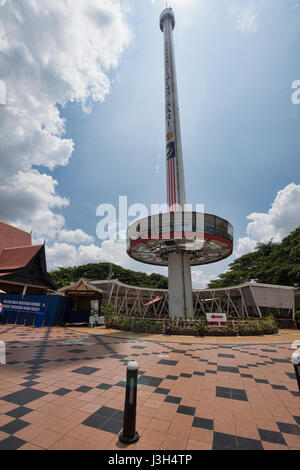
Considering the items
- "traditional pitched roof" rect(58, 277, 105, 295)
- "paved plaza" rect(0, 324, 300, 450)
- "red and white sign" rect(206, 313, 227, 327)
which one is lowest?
"paved plaza" rect(0, 324, 300, 450)

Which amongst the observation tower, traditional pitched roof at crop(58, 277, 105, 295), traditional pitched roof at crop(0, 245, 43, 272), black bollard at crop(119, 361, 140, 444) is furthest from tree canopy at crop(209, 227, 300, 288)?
traditional pitched roof at crop(0, 245, 43, 272)

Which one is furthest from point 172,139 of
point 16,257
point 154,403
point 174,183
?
point 154,403

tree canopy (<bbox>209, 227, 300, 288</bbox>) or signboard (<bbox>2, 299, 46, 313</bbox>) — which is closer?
signboard (<bbox>2, 299, 46, 313</bbox>)

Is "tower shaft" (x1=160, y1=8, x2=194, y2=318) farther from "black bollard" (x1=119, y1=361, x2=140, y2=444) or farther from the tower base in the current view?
"black bollard" (x1=119, y1=361, x2=140, y2=444)

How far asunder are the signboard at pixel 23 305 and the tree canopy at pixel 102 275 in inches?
1207

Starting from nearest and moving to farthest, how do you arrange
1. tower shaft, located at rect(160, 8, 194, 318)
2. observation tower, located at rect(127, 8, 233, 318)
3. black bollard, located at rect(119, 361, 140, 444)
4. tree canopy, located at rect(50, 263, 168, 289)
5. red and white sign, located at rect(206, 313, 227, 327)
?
black bollard, located at rect(119, 361, 140, 444) < red and white sign, located at rect(206, 313, 227, 327) < observation tower, located at rect(127, 8, 233, 318) < tower shaft, located at rect(160, 8, 194, 318) < tree canopy, located at rect(50, 263, 168, 289)

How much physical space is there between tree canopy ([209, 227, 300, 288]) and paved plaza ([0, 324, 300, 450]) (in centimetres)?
2663

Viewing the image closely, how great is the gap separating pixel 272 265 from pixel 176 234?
23.8 metres

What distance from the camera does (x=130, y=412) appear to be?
2.96 m

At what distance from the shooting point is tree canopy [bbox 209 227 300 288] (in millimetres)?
29594

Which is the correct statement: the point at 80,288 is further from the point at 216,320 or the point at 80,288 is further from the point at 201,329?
the point at 216,320
